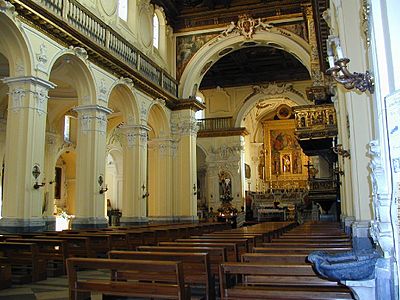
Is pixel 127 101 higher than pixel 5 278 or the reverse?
higher

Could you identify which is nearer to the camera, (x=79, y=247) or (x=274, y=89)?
(x=79, y=247)

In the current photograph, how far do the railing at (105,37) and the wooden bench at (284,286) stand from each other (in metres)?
8.97

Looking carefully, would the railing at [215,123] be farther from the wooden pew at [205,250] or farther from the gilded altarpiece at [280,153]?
the wooden pew at [205,250]

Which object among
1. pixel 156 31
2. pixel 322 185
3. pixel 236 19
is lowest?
pixel 322 185

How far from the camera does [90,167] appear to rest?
528 inches

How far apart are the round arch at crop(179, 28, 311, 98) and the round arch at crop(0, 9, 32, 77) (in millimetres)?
10286

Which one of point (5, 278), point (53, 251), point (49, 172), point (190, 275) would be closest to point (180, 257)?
point (190, 275)

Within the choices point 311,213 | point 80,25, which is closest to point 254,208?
point 311,213

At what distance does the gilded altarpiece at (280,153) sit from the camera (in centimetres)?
3334

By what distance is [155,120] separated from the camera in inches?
773

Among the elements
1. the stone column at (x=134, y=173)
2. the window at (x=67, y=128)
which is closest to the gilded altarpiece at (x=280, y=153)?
the window at (x=67, y=128)

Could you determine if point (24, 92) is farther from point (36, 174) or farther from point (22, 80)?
point (36, 174)

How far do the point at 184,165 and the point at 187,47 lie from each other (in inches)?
215

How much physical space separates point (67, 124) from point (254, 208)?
12842 mm
